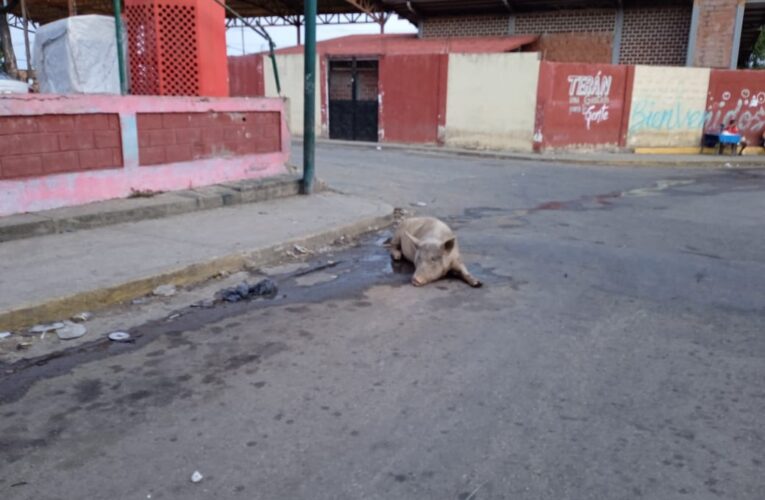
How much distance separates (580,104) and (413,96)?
19.3 ft

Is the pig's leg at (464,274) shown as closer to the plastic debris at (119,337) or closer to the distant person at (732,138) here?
the plastic debris at (119,337)

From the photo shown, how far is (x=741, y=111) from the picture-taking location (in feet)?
71.9

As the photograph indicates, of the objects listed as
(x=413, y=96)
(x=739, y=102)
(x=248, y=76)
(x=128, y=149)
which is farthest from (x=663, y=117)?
(x=128, y=149)

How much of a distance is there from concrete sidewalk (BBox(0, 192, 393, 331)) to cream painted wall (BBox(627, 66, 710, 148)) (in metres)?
15.2

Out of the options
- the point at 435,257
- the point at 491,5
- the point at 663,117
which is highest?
the point at 491,5

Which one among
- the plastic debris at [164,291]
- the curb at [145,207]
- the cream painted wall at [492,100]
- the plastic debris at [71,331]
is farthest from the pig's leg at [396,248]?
the cream painted wall at [492,100]

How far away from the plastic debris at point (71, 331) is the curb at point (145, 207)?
101 inches

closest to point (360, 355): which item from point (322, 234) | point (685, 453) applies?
point (685, 453)

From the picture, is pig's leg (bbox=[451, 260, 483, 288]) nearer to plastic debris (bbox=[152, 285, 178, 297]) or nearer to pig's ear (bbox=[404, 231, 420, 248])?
pig's ear (bbox=[404, 231, 420, 248])

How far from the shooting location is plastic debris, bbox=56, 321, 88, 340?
4719 millimetres

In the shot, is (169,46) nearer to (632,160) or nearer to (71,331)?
(71,331)

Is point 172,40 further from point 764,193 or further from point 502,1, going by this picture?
point 502,1

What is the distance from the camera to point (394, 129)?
24.0 meters

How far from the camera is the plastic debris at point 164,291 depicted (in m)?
5.68
